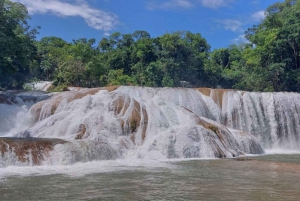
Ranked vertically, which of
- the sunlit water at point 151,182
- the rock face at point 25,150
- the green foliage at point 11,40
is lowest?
the sunlit water at point 151,182

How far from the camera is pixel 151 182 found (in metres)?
8.64

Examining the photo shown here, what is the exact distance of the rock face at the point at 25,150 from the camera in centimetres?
1166

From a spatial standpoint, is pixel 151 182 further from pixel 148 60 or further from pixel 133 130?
pixel 148 60

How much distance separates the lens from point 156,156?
48.2 ft

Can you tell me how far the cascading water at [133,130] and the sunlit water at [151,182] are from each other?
1021 millimetres

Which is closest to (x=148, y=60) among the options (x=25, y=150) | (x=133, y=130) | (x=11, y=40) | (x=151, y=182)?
(x=11, y=40)

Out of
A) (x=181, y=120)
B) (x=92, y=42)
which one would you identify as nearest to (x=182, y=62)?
(x=92, y=42)

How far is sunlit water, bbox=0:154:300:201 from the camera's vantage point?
7.10m

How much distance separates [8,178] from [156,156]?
6.74m

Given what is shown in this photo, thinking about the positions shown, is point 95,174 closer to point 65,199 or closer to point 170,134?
point 65,199

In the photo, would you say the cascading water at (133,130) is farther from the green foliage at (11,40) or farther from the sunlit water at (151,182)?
the green foliage at (11,40)

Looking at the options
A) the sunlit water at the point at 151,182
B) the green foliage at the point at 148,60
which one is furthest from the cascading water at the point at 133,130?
the green foliage at the point at 148,60

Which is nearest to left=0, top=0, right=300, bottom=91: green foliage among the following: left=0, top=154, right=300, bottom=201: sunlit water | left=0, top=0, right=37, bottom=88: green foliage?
left=0, top=0, right=37, bottom=88: green foliage

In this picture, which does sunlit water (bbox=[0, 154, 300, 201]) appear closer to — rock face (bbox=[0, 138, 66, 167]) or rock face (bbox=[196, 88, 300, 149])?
rock face (bbox=[0, 138, 66, 167])
